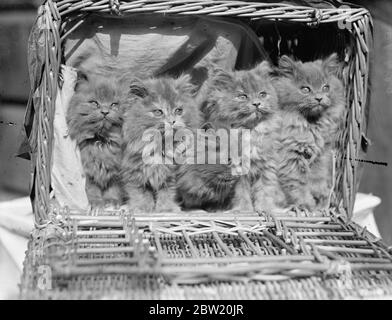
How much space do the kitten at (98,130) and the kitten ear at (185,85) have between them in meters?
0.24

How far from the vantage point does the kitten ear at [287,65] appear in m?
2.07

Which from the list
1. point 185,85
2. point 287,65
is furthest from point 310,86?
point 185,85

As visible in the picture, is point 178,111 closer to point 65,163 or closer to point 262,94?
point 262,94

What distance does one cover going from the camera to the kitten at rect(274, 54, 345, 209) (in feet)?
6.81

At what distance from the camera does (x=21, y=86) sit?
2.45 m

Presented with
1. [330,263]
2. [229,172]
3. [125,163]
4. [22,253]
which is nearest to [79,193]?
[125,163]

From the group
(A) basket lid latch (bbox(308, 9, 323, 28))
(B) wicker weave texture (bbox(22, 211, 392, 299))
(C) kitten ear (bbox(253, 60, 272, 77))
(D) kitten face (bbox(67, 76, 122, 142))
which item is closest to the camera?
(B) wicker weave texture (bbox(22, 211, 392, 299))

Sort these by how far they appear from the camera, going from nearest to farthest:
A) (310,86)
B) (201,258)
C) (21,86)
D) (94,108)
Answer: (201,258) < (94,108) < (310,86) < (21,86)

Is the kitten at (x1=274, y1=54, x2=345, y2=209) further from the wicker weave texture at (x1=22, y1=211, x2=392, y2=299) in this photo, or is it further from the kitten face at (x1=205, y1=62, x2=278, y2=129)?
the wicker weave texture at (x1=22, y1=211, x2=392, y2=299)

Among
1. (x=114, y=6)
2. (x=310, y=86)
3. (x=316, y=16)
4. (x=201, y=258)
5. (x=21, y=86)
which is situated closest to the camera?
(x=201, y=258)

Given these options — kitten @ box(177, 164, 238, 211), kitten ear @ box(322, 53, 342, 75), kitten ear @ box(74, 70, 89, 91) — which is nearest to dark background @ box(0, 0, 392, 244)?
kitten ear @ box(322, 53, 342, 75)

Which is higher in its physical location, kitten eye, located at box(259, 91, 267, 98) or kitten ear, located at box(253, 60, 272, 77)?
kitten ear, located at box(253, 60, 272, 77)

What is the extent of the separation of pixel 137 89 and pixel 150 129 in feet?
0.59

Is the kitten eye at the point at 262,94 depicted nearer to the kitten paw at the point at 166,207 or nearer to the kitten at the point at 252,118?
the kitten at the point at 252,118
